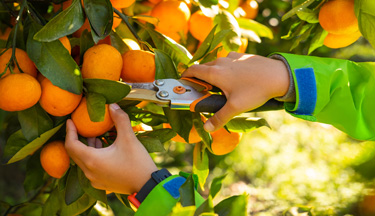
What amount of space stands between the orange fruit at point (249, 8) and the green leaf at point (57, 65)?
725mm

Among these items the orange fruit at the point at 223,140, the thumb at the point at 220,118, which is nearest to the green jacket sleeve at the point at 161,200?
the thumb at the point at 220,118

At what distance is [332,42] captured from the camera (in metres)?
1.07

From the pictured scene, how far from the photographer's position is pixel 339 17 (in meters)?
0.96

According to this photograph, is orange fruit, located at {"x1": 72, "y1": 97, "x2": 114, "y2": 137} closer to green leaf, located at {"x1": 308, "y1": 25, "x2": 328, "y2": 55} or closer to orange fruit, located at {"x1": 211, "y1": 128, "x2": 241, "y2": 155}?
orange fruit, located at {"x1": 211, "y1": 128, "x2": 241, "y2": 155}

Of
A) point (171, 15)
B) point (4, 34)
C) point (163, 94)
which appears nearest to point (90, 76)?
point (163, 94)

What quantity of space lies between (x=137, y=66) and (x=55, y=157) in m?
0.22

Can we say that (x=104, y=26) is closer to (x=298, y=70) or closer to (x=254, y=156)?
(x=298, y=70)

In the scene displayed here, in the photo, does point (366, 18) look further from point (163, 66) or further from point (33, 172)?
point (33, 172)

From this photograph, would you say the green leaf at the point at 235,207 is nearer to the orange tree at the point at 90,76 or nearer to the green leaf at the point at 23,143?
the orange tree at the point at 90,76

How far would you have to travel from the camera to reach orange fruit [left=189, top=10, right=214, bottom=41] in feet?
3.63

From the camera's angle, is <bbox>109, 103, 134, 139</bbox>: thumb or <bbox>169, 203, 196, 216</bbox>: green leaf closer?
<bbox>169, 203, 196, 216</bbox>: green leaf

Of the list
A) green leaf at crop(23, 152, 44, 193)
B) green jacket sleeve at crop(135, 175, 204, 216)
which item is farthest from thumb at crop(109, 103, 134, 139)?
green leaf at crop(23, 152, 44, 193)

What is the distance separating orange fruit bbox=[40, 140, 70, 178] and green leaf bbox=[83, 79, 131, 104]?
14 centimetres

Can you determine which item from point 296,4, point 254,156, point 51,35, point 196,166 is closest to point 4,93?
point 51,35
